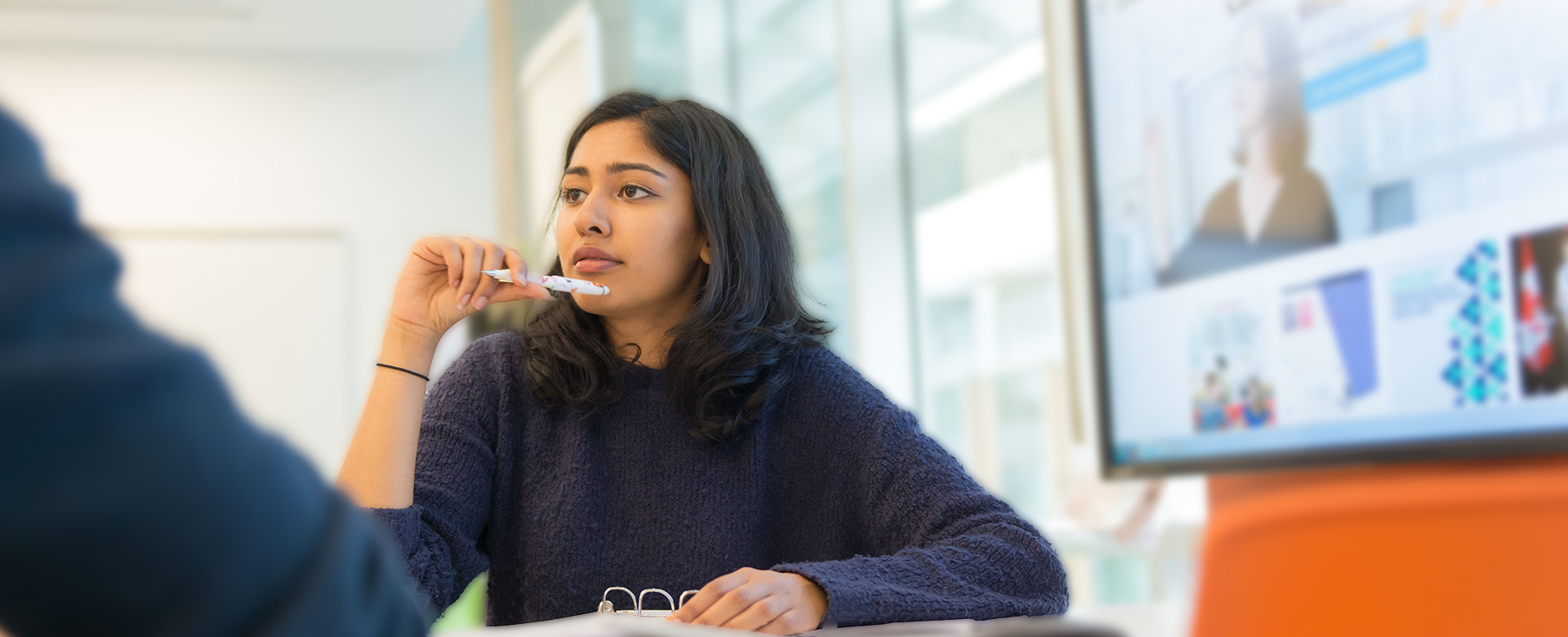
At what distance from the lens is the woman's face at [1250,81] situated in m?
0.82

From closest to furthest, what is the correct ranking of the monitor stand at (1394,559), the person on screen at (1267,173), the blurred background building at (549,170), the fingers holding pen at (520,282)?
1. the monitor stand at (1394,559)
2. the person on screen at (1267,173)
3. the fingers holding pen at (520,282)
4. the blurred background building at (549,170)

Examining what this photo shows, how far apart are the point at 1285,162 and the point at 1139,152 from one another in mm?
158

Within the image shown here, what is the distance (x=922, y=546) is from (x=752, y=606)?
1.02 ft

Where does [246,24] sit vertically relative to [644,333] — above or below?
above

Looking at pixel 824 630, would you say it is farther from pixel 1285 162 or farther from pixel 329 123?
pixel 329 123

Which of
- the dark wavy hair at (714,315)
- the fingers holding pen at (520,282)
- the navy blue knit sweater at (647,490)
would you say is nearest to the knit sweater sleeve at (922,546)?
the navy blue knit sweater at (647,490)

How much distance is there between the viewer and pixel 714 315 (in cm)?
145

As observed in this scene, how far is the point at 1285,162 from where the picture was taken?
0.80 metres

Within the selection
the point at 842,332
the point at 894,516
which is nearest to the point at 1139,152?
the point at 894,516

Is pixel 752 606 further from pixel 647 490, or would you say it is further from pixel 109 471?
pixel 109 471

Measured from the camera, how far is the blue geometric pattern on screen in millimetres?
625

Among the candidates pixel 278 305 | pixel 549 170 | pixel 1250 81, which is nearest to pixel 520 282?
pixel 1250 81

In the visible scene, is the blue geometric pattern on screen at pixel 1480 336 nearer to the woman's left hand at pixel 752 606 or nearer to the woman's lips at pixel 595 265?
the woman's left hand at pixel 752 606

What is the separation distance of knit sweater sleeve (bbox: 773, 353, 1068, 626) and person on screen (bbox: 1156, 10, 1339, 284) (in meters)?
0.37
